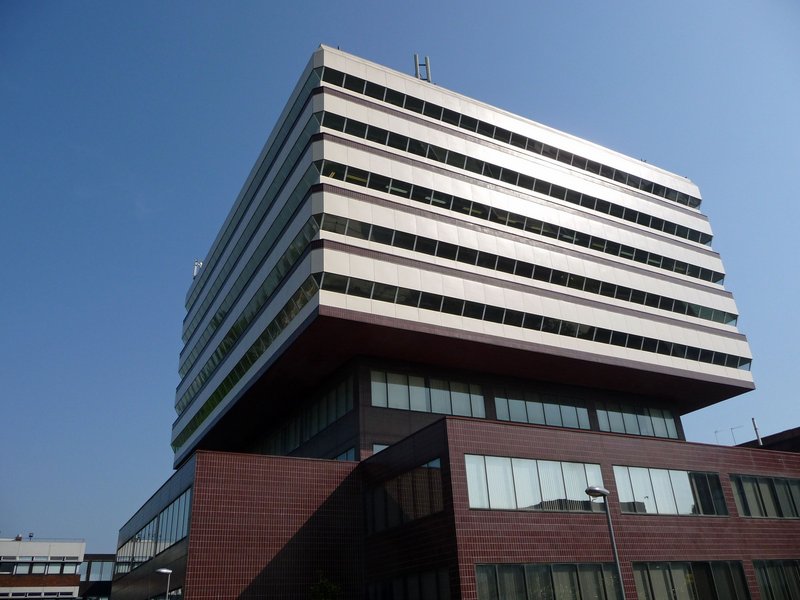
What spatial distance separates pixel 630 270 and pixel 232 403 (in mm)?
31995

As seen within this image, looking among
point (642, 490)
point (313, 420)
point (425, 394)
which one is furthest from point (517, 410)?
point (313, 420)

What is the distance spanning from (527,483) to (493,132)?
27.7 meters

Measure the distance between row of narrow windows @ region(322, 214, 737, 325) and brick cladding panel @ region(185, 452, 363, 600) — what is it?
13878mm

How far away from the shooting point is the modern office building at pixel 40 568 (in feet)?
291

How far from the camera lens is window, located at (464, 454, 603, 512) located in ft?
103

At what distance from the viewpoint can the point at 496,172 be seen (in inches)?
1923

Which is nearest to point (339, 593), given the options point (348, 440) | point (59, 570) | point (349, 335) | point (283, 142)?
point (348, 440)

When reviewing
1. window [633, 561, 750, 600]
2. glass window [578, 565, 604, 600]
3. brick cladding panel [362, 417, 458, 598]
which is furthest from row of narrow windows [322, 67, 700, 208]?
glass window [578, 565, 604, 600]

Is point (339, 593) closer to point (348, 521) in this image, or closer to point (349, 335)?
point (348, 521)

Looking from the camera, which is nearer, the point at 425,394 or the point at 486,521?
the point at 486,521

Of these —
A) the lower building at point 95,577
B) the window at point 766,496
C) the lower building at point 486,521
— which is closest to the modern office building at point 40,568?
the lower building at point 95,577

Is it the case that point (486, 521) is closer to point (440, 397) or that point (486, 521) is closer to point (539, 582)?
point (539, 582)

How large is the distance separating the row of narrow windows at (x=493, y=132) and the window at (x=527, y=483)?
26.1 meters

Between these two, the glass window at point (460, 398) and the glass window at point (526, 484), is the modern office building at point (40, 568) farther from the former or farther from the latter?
the glass window at point (526, 484)
